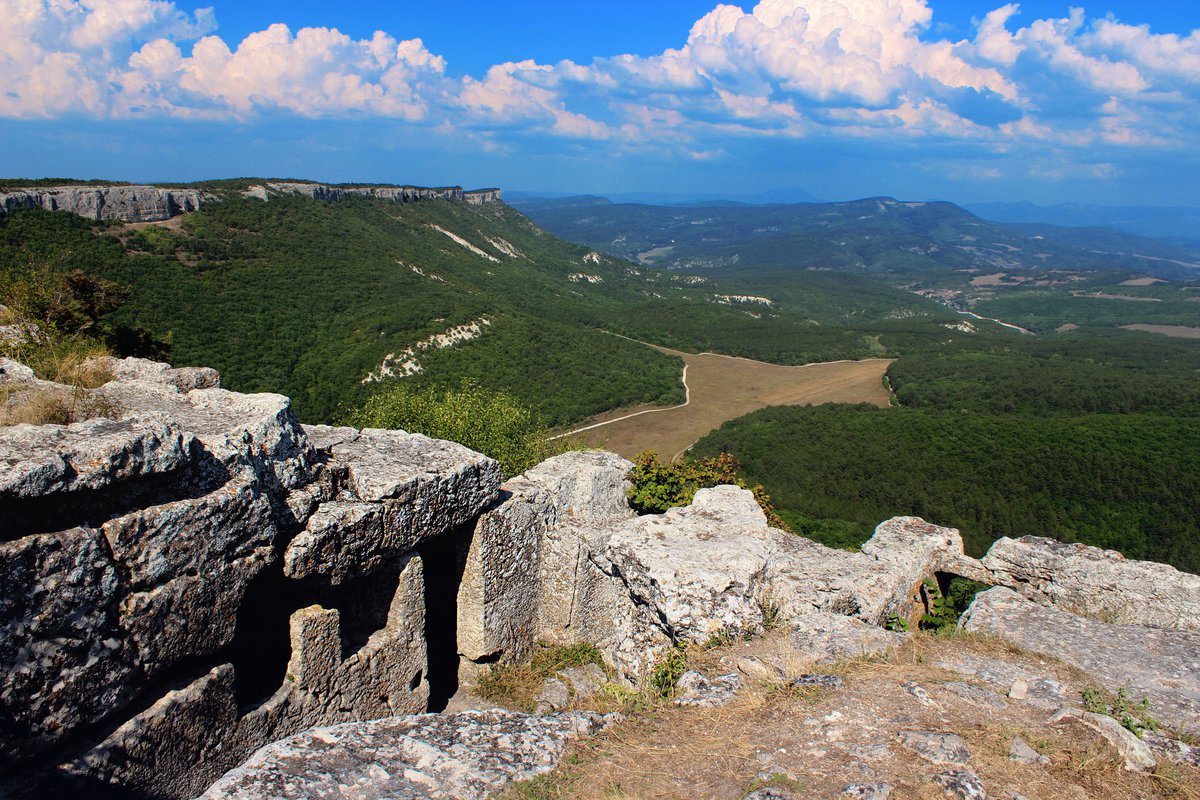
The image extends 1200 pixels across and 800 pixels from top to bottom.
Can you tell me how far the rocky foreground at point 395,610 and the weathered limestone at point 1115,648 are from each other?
0.16ft

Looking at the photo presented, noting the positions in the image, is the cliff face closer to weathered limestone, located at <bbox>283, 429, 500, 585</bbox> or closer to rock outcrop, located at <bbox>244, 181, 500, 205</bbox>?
rock outcrop, located at <bbox>244, 181, 500, 205</bbox>

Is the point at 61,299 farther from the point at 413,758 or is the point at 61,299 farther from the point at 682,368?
the point at 682,368

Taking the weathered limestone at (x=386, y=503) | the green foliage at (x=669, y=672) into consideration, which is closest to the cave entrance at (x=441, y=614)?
the weathered limestone at (x=386, y=503)

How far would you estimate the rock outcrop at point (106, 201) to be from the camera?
51.1 meters

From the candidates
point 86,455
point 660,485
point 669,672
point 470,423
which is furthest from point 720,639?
point 470,423

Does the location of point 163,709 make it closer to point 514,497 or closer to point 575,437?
point 514,497

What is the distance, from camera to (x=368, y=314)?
58438 millimetres

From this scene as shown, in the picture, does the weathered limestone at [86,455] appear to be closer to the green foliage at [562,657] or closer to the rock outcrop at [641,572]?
the rock outcrop at [641,572]

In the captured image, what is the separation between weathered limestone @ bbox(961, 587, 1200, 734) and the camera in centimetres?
808

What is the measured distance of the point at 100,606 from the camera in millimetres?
6582

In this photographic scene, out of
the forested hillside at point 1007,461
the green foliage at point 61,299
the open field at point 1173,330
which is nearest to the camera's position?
the green foliage at point 61,299

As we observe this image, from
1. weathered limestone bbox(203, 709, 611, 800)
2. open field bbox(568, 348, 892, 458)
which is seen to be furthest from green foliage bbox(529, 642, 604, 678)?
Result: open field bbox(568, 348, 892, 458)

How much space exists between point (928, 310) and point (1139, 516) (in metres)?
163

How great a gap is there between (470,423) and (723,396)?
5803 cm
